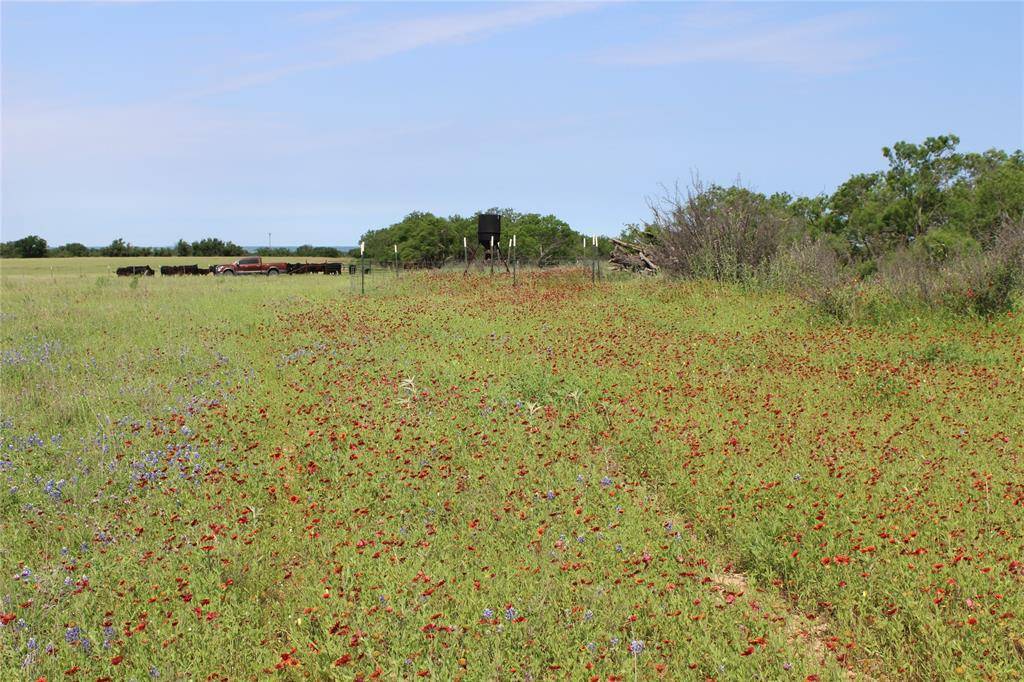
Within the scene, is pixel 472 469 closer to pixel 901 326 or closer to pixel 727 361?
pixel 727 361

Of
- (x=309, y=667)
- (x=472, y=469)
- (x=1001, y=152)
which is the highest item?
(x=1001, y=152)

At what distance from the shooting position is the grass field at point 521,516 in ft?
12.5

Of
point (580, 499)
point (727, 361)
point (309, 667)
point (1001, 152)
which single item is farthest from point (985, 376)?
point (1001, 152)

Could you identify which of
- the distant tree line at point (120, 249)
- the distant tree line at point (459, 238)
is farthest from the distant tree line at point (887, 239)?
the distant tree line at point (120, 249)

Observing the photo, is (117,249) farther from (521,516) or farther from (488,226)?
(521,516)

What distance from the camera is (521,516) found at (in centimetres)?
520

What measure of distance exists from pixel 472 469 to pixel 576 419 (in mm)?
1652

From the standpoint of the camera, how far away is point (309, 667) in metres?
3.74

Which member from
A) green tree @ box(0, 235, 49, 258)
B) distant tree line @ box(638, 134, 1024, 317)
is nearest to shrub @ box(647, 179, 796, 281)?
distant tree line @ box(638, 134, 1024, 317)

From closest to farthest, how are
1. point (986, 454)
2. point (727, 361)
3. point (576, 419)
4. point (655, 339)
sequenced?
point (986, 454) → point (576, 419) → point (727, 361) → point (655, 339)

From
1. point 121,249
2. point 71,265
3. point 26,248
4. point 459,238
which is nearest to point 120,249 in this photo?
point 121,249

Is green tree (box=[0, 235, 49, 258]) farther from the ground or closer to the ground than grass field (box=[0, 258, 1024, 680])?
farther from the ground

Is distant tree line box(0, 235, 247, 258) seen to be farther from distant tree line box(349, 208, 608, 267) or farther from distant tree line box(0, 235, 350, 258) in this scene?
distant tree line box(349, 208, 608, 267)

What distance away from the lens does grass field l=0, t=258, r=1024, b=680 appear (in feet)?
12.5
